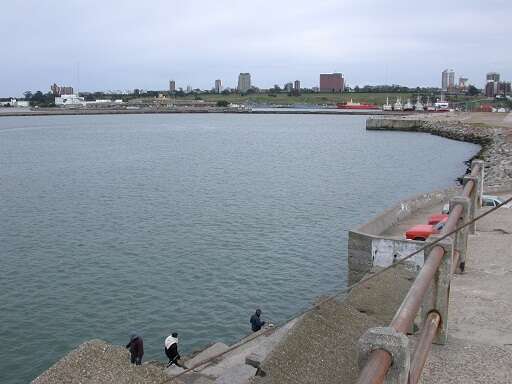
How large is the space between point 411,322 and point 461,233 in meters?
5.92

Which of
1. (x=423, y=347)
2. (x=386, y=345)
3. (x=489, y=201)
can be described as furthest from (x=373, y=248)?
(x=386, y=345)

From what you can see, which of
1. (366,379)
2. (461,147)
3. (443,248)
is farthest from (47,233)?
(461,147)

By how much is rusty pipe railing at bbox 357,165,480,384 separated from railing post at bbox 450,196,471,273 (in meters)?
0.97

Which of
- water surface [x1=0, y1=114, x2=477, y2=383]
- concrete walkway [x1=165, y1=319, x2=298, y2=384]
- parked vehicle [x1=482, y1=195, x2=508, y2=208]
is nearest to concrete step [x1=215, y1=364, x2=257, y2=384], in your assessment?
concrete walkway [x1=165, y1=319, x2=298, y2=384]

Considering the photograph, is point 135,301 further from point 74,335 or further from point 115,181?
point 115,181

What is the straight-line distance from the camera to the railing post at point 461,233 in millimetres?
9680

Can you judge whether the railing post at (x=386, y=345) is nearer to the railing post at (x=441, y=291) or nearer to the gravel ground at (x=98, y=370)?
the railing post at (x=441, y=291)

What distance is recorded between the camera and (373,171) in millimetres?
55531

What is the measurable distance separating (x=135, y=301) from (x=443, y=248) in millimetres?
14415

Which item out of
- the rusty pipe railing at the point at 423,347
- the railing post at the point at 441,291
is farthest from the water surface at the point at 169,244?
the rusty pipe railing at the point at 423,347

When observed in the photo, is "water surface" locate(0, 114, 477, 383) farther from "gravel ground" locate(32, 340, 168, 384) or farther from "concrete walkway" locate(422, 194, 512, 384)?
"concrete walkway" locate(422, 194, 512, 384)

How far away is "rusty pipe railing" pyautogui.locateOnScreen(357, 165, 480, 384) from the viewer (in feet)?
12.1

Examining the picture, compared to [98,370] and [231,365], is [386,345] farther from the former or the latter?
[231,365]

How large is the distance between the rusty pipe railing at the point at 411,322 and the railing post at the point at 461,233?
965 millimetres
